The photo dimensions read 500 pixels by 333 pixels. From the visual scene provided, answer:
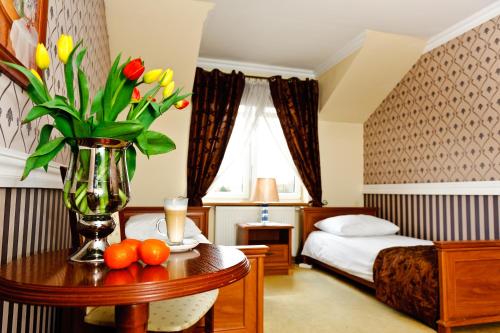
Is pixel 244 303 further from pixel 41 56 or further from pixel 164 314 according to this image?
pixel 41 56

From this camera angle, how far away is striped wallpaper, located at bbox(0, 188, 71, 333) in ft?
3.67

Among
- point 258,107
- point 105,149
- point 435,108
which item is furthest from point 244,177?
point 105,149

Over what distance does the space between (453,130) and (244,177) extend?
2.39m

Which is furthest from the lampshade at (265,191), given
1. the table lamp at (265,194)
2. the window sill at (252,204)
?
the window sill at (252,204)

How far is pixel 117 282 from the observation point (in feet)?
2.64

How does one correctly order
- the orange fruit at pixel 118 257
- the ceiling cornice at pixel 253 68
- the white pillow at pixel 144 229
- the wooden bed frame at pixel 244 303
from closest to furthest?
the orange fruit at pixel 118 257, the wooden bed frame at pixel 244 303, the white pillow at pixel 144 229, the ceiling cornice at pixel 253 68

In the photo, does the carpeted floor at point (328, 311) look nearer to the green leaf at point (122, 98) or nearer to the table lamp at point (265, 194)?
the table lamp at point (265, 194)

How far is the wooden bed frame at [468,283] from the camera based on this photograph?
2334mm

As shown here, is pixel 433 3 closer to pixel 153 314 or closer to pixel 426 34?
pixel 426 34

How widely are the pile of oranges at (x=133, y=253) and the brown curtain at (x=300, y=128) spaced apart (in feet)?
11.9

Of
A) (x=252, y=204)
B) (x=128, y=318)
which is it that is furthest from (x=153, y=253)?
(x=252, y=204)

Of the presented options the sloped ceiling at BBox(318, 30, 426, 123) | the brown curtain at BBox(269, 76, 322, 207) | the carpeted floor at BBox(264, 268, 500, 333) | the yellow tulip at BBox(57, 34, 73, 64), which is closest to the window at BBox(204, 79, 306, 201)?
the brown curtain at BBox(269, 76, 322, 207)

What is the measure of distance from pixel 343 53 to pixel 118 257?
3.85 m

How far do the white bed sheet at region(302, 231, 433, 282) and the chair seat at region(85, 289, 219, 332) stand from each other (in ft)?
6.80
